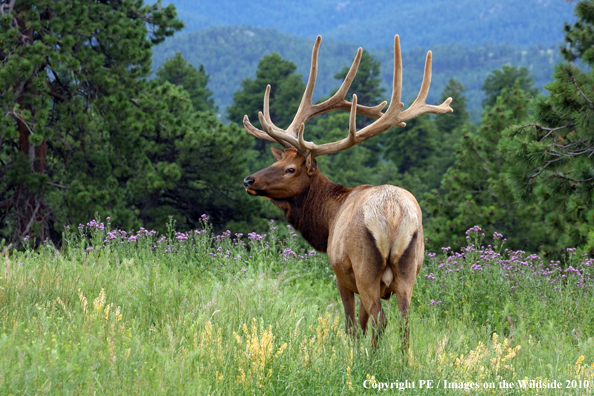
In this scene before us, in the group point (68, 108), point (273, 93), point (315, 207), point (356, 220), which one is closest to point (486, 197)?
point (68, 108)

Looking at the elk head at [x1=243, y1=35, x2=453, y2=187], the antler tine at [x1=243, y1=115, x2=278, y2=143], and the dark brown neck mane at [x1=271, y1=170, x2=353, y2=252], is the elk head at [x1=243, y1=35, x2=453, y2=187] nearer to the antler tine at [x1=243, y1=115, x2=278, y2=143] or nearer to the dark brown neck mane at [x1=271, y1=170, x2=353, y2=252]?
the antler tine at [x1=243, y1=115, x2=278, y2=143]

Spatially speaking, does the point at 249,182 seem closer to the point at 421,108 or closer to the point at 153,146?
the point at 421,108

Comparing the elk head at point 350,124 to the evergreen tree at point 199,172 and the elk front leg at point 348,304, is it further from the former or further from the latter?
the evergreen tree at point 199,172

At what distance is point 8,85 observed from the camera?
13.4 metres

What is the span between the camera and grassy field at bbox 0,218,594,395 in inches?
127

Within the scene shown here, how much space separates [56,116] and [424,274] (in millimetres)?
11363

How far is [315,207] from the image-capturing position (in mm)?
5836

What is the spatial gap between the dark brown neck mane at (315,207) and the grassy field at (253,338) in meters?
0.69

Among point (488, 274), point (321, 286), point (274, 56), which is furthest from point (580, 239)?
point (274, 56)

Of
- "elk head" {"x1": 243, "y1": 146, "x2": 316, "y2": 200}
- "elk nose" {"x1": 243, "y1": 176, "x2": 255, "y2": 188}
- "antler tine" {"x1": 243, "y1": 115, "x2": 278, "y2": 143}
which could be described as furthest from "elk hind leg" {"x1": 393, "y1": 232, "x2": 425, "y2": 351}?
"antler tine" {"x1": 243, "y1": 115, "x2": 278, "y2": 143}

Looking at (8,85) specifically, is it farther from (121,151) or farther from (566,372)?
(566,372)

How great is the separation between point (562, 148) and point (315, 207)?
19.4ft

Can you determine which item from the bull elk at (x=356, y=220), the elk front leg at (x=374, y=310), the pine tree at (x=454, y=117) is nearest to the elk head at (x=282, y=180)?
the bull elk at (x=356, y=220)

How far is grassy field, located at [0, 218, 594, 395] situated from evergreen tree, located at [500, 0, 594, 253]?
2841 millimetres
